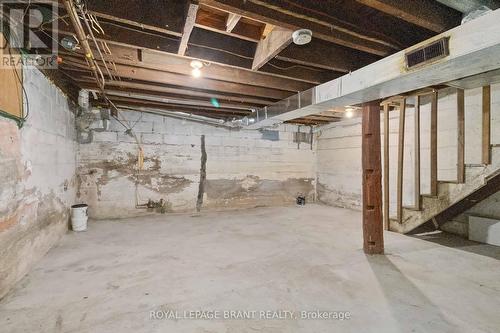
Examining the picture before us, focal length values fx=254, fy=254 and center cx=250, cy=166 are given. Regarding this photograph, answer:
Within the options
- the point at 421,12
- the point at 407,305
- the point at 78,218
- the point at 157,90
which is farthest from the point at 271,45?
the point at 78,218

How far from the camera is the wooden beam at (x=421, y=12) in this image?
160 centimetres

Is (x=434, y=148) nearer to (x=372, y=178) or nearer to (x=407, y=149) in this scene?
(x=407, y=149)

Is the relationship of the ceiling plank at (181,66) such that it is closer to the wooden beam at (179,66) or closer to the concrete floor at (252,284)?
the wooden beam at (179,66)

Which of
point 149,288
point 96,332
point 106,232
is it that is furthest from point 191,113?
point 96,332

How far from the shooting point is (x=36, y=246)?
2.54 metres

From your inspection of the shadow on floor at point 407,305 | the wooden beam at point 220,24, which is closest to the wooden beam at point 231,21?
the wooden beam at point 220,24

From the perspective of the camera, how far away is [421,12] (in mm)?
1708

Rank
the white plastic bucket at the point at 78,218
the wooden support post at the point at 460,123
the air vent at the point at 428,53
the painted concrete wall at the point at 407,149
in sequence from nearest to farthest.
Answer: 1. the air vent at the point at 428,53
2. the wooden support post at the point at 460,123
3. the painted concrete wall at the point at 407,149
4. the white plastic bucket at the point at 78,218

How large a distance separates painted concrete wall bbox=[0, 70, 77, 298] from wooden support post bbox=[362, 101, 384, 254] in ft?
10.9

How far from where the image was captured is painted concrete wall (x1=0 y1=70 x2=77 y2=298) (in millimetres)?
1986

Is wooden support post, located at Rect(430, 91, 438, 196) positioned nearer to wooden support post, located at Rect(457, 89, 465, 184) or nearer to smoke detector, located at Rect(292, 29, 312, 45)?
wooden support post, located at Rect(457, 89, 465, 184)

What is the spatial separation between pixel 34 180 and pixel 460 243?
5.02m

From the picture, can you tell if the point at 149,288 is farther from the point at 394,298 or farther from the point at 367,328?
the point at 394,298

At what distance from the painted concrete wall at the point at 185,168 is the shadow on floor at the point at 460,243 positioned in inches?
122
